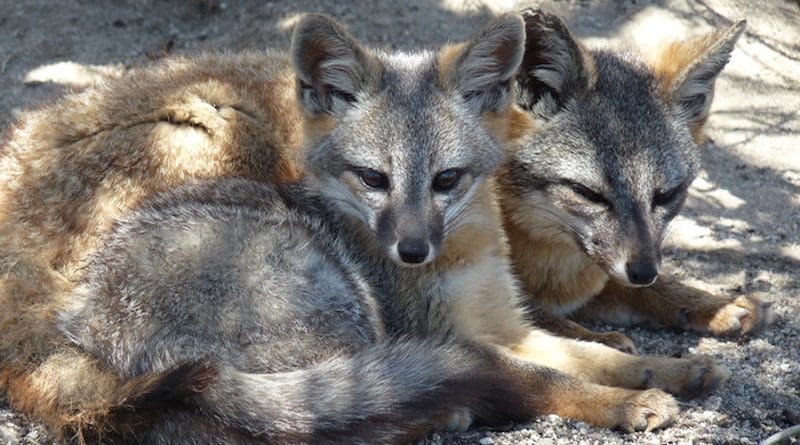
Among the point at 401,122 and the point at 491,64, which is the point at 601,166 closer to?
the point at 491,64

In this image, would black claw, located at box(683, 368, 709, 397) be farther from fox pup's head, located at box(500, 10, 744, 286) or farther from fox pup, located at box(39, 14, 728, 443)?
fox pup's head, located at box(500, 10, 744, 286)

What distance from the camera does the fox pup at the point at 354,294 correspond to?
3660 mm

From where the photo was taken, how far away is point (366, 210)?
14.4ft

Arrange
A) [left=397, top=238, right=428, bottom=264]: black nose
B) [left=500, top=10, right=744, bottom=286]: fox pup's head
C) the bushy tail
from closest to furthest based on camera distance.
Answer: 1. the bushy tail
2. [left=397, top=238, right=428, bottom=264]: black nose
3. [left=500, top=10, right=744, bottom=286]: fox pup's head

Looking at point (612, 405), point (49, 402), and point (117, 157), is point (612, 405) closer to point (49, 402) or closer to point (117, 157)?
point (49, 402)

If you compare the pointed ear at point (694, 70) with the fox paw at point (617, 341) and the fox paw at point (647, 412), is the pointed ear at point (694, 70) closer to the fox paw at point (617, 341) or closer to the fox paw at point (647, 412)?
the fox paw at point (617, 341)

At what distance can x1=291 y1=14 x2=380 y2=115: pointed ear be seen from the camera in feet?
14.5

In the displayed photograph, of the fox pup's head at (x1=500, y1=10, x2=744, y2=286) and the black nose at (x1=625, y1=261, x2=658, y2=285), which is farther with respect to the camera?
the fox pup's head at (x1=500, y1=10, x2=744, y2=286)

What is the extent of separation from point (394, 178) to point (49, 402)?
172cm

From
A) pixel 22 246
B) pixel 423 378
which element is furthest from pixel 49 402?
pixel 423 378

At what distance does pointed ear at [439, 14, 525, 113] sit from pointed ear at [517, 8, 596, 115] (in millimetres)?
220

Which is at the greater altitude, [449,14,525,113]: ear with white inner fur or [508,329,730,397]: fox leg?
[449,14,525,113]: ear with white inner fur

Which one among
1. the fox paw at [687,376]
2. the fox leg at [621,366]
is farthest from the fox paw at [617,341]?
the fox paw at [687,376]

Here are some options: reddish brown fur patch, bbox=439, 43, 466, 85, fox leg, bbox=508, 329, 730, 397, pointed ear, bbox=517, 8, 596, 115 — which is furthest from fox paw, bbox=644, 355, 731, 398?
reddish brown fur patch, bbox=439, 43, 466, 85
